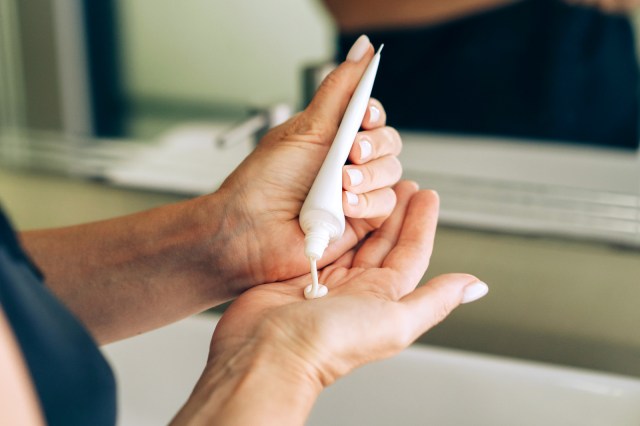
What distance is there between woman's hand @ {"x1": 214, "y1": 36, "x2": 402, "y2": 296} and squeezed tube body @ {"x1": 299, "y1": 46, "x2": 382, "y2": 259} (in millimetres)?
18

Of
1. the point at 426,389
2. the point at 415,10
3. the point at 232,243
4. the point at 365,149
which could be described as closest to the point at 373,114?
the point at 365,149

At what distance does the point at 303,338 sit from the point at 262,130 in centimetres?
56

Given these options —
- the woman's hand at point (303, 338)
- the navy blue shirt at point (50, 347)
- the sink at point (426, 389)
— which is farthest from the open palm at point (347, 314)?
the sink at point (426, 389)

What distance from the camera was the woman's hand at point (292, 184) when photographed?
660mm

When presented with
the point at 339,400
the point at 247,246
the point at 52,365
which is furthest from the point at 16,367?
the point at 339,400

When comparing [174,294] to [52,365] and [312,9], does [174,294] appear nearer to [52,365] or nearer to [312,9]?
[52,365]

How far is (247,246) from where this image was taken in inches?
26.6

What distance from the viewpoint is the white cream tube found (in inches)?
24.2

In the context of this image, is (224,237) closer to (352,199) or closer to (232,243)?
(232,243)

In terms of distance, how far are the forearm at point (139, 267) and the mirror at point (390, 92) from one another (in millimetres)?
310

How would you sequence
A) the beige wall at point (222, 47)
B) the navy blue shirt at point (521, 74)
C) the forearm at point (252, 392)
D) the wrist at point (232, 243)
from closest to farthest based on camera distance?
1. the forearm at point (252, 392)
2. the wrist at point (232, 243)
3. the navy blue shirt at point (521, 74)
4. the beige wall at point (222, 47)

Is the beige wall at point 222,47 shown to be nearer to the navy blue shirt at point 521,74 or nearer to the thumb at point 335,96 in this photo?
the navy blue shirt at point 521,74

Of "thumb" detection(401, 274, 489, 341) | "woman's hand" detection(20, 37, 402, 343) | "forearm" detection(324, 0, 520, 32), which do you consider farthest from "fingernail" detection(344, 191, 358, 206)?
"forearm" detection(324, 0, 520, 32)

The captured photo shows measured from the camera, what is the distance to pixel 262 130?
1020mm
